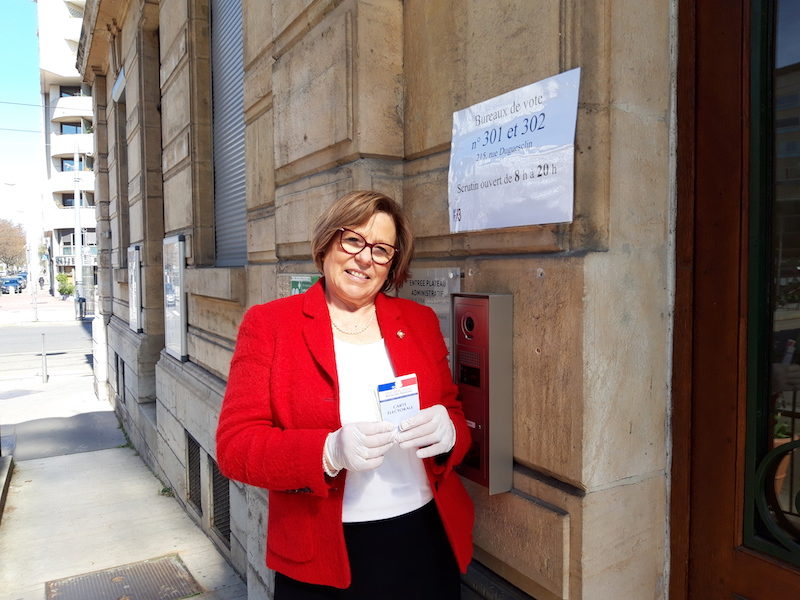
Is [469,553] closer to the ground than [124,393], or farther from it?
farther from it

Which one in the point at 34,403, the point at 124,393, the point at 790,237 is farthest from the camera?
the point at 34,403

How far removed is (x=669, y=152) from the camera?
1.95 m

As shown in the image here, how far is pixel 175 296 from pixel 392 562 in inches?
203

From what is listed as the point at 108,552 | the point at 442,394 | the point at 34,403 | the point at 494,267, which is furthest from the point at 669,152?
the point at 34,403

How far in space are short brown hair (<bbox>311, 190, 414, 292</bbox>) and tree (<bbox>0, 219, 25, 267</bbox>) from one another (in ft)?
246

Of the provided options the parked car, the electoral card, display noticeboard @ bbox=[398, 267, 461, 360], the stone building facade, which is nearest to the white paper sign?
the stone building facade

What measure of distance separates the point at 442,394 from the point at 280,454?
584 millimetres

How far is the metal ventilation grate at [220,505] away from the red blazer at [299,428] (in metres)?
3.43

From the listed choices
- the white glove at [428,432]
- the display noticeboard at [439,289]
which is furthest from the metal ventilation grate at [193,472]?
the white glove at [428,432]

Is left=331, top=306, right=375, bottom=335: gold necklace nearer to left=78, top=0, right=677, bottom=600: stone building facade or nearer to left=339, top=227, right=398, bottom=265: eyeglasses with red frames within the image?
left=339, top=227, right=398, bottom=265: eyeglasses with red frames

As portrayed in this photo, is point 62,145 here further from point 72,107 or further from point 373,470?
point 373,470

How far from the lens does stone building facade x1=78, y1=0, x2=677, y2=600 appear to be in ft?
5.96

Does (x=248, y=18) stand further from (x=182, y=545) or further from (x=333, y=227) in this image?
(x=182, y=545)

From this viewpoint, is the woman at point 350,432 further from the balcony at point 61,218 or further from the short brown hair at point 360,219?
the balcony at point 61,218
